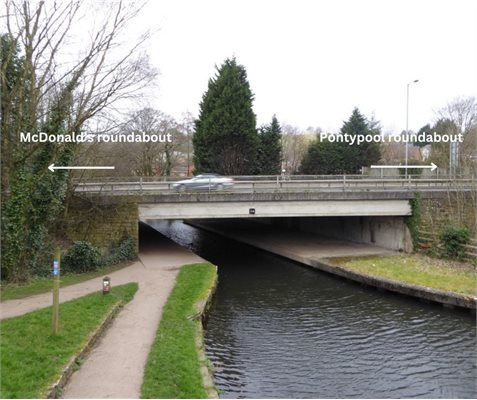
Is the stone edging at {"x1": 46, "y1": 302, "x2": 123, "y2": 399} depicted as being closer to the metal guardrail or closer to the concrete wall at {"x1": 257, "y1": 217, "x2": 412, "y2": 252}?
the metal guardrail

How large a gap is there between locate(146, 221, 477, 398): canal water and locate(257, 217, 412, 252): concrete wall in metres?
7.14

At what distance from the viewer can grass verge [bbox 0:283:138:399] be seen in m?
8.64

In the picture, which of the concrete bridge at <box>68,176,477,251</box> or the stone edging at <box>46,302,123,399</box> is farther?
the concrete bridge at <box>68,176,477,251</box>

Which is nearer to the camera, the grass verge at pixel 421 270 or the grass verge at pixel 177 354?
the grass verge at pixel 177 354

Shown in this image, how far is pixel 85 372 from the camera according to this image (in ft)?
32.4

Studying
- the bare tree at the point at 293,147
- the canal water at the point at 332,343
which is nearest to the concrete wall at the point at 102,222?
the canal water at the point at 332,343

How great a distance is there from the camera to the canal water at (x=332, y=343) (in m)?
11.1

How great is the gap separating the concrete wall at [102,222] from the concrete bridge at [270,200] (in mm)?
49

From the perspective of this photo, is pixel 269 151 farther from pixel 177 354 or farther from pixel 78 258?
pixel 177 354

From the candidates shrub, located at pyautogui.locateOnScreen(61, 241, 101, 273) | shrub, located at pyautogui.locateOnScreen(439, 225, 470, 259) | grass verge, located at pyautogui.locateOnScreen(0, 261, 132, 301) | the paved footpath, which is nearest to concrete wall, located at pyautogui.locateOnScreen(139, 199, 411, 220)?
the paved footpath

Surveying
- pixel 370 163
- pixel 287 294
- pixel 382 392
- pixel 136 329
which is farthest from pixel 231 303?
pixel 370 163

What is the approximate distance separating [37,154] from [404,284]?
1530 cm

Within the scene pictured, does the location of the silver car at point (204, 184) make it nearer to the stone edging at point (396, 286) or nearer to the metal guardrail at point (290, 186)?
the metal guardrail at point (290, 186)

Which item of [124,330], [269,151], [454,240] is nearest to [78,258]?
[124,330]
